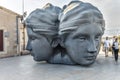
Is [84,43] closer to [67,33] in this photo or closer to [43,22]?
[67,33]

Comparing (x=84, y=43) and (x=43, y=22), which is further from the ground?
(x=43, y=22)

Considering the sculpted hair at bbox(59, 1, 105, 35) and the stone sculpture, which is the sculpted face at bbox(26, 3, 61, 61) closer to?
the stone sculpture

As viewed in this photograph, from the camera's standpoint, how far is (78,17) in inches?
479

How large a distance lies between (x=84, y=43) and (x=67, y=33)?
1.05 m

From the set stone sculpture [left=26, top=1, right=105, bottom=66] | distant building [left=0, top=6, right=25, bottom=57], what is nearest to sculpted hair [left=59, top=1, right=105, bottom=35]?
stone sculpture [left=26, top=1, right=105, bottom=66]

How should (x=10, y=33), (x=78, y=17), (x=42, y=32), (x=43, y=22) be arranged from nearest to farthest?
(x=78, y=17) → (x=42, y=32) → (x=43, y=22) → (x=10, y=33)

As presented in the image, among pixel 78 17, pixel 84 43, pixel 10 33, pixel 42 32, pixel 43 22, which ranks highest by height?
pixel 78 17

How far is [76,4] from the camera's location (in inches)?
508

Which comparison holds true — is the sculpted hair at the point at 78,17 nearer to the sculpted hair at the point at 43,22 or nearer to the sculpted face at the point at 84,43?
the sculpted face at the point at 84,43

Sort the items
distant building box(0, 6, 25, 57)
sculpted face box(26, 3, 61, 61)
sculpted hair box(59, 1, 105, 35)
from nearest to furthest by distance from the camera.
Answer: sculpted hair box(59, 1, 105, 35), sculpted face box(26, 3, 61, 61), distant building box(0, 6, 25, 57)

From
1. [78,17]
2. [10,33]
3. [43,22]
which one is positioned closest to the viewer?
[78,17]

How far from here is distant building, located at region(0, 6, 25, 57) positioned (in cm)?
1995

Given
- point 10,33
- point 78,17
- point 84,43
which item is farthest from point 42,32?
point 10,33

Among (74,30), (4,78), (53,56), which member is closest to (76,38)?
(74,30)
